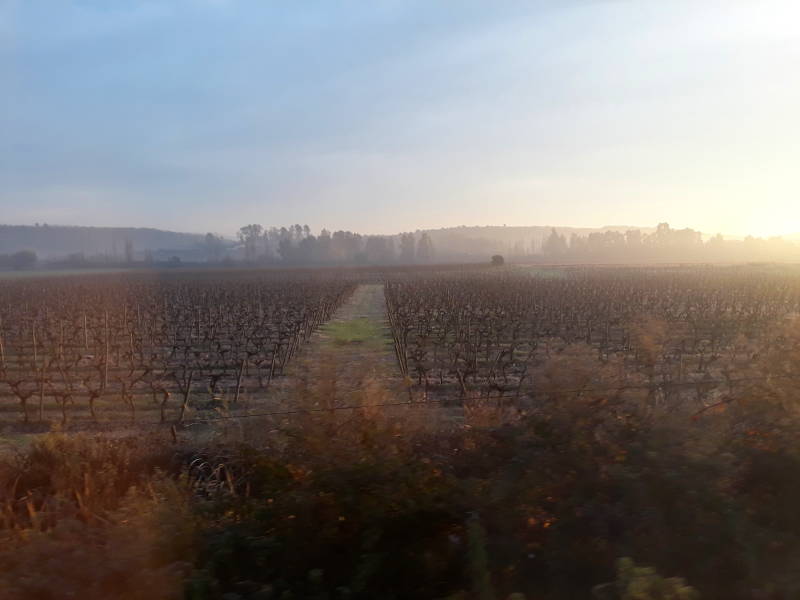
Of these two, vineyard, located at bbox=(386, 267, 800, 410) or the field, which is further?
vineyard, located at bbox=(386, 267, 800, 410)

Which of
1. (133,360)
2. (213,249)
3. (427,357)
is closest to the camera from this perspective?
(133,360)

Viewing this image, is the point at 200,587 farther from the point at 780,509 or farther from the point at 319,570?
the point at 780,509

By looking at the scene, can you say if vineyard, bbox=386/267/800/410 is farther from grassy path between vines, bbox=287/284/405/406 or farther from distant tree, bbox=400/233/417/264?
distant tree, bbox=400/233/417/264

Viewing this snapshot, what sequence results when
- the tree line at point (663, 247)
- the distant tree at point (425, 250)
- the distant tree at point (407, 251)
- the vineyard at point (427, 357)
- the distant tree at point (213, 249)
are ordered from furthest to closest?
the distant tree at point (213, 249)
the distant tree at point (425, 250)
the distant tree at point (407, 251)
the tree line at point (663, 247)
the vineyard at point (427, 357)

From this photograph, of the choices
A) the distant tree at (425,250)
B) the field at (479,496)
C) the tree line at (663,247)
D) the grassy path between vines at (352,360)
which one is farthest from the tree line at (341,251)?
the field at (479,496)

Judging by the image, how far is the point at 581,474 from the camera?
14.0 feet

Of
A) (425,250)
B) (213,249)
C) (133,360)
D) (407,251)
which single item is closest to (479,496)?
(133,360)

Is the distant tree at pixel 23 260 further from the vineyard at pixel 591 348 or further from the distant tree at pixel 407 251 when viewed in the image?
the vineyard at pixel 591 348

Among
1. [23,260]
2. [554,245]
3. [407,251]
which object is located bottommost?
[23,260]

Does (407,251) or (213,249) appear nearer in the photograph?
(407,251)

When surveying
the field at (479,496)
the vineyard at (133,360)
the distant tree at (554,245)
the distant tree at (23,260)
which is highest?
the distant tree at (554,245)

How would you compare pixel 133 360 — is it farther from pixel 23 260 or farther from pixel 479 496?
pixel 23 260

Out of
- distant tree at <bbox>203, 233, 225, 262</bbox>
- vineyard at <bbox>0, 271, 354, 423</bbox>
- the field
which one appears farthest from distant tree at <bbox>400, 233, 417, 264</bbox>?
the field

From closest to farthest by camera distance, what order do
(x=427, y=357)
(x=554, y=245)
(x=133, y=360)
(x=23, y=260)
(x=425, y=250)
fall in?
(x=133, y=360) < (x=427, y=357) < (x=23, y=260) < (x=425, y=250) < (x=554, y=245)
